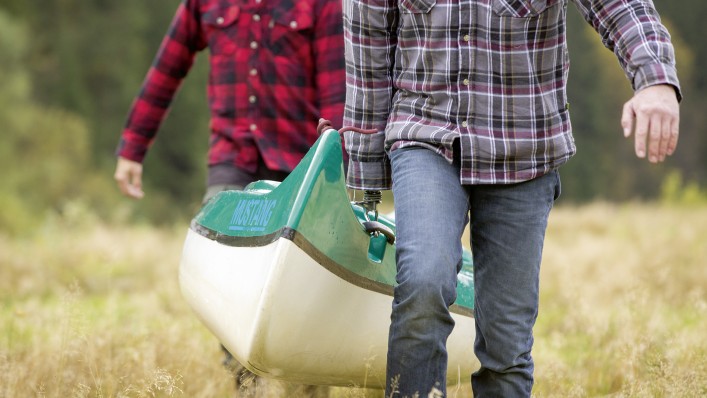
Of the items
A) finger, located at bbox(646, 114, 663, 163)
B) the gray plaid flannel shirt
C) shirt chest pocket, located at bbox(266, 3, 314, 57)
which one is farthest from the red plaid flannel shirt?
finger, located at bbox(646, 114, 663, 163)

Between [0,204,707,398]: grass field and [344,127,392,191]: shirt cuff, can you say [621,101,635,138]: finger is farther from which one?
[0,204,707,398]: grass field

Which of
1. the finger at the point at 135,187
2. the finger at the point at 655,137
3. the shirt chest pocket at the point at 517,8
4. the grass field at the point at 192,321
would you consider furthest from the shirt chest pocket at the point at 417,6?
the finger at the point at 135,187

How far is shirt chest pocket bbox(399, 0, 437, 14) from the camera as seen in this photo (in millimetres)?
2746

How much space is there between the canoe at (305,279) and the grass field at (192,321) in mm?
258

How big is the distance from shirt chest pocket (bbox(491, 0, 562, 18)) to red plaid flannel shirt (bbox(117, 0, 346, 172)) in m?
1.20

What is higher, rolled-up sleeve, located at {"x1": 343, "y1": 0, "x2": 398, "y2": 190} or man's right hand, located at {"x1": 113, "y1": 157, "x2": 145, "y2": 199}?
rolled-up sleeve, located at {"x1": 343, "y1": 0, "x2": 398, "y2": 190}

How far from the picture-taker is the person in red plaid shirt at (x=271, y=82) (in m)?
3.88

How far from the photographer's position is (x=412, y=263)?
2484 mm

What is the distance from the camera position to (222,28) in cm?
397

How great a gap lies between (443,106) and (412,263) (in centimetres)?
52

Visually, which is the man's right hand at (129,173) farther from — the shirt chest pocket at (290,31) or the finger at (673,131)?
the finger at (673,131)

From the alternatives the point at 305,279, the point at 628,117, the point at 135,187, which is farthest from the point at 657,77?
the point at 135,187

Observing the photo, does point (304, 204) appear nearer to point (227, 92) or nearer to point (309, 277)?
point (309, 277)

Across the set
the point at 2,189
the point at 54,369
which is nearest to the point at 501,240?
the point at 54,369
